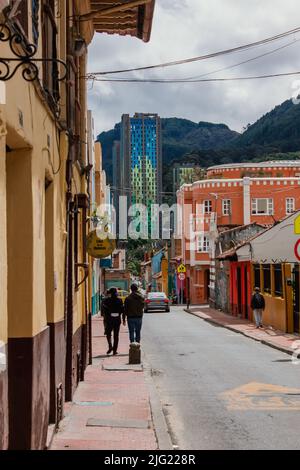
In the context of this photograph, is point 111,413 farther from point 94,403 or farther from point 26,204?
point 26,204

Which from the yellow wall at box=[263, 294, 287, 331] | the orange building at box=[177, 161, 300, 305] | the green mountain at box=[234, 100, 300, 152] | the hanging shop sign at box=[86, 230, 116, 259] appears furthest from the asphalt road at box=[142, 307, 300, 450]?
the green mountain at box=[234, 100, 300, 152]

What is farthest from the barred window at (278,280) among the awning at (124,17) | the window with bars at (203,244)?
the window with bars at (203,244)

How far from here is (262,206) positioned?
59062 mm

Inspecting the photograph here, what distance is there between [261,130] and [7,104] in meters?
164

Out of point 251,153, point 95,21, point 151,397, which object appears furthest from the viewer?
point 251,153

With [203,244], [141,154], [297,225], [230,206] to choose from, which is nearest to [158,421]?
[297,225]

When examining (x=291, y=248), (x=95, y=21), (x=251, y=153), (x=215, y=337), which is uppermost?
(x=251, y=153)

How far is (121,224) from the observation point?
2459 inches

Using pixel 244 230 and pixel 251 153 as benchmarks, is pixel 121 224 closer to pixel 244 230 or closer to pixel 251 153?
pixel 244 230

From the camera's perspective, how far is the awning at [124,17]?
1399cm

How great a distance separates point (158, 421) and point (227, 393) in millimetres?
2880

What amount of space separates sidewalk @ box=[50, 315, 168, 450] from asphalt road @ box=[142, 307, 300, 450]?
0.36 metres

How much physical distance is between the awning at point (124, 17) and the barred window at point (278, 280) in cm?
1249
